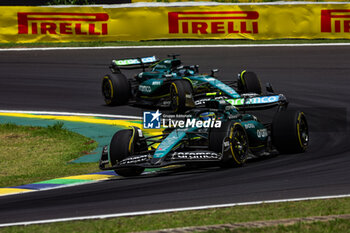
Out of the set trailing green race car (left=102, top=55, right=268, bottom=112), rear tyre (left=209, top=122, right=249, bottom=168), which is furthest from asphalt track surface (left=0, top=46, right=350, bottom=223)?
trailing green race car (left=102, top=55, right=268, bottom=112)

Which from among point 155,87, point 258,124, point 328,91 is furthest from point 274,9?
point 258,124

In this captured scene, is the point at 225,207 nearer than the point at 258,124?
Yes

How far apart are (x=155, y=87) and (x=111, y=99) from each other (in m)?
1.37

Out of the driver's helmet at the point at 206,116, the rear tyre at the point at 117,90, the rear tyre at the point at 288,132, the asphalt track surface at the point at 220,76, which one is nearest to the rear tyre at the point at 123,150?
the asphalt track surface at the point at 220,76

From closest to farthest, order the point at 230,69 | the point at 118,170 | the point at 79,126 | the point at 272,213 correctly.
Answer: the point at 272,213 → the point at 118,170 → the point at 79,126 → the point at 230,69

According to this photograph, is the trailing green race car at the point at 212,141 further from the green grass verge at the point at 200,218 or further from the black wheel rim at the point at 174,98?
the black wheel rim at the point at 174,98

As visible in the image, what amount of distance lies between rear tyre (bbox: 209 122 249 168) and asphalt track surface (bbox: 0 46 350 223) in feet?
0.63

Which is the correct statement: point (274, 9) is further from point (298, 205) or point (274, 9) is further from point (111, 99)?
point (298, 205)

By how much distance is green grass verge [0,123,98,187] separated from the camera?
13.1 metres

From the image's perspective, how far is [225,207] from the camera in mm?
9297

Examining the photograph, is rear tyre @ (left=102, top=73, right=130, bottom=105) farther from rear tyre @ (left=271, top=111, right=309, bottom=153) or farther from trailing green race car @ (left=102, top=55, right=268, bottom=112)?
rear tyre @ (left=271, top=111, right=309, bottom=153)

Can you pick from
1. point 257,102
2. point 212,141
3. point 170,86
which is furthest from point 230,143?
point 170,86

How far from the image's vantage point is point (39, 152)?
15.5 m

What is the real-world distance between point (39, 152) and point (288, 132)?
17.4ft
